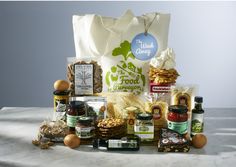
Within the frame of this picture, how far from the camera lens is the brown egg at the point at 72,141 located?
1.38 meters

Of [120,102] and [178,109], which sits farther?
[120,102]

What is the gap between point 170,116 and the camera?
140cm

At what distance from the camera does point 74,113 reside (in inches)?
56.4

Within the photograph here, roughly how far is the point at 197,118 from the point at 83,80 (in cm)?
40

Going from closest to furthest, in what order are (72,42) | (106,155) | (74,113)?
1. (106,155)
2. (74,113)
3. (72,42)

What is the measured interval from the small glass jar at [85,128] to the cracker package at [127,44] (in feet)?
1.10

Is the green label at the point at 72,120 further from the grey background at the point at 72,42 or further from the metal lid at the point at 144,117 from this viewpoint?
the grey background at the point at 72,42

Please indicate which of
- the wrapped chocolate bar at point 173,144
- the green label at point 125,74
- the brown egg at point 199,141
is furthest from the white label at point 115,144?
the green label at point 125,74

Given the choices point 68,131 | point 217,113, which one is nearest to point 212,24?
point 217,113

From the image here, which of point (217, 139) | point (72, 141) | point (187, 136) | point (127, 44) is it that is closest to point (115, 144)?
point (72, 141)

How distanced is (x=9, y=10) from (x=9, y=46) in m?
0.17

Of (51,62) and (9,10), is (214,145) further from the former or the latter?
(9,10)

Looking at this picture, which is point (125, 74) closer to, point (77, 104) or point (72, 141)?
point (77, 104)

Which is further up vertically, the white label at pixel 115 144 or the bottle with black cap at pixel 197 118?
the bottle with black cap at pixel 197 118
